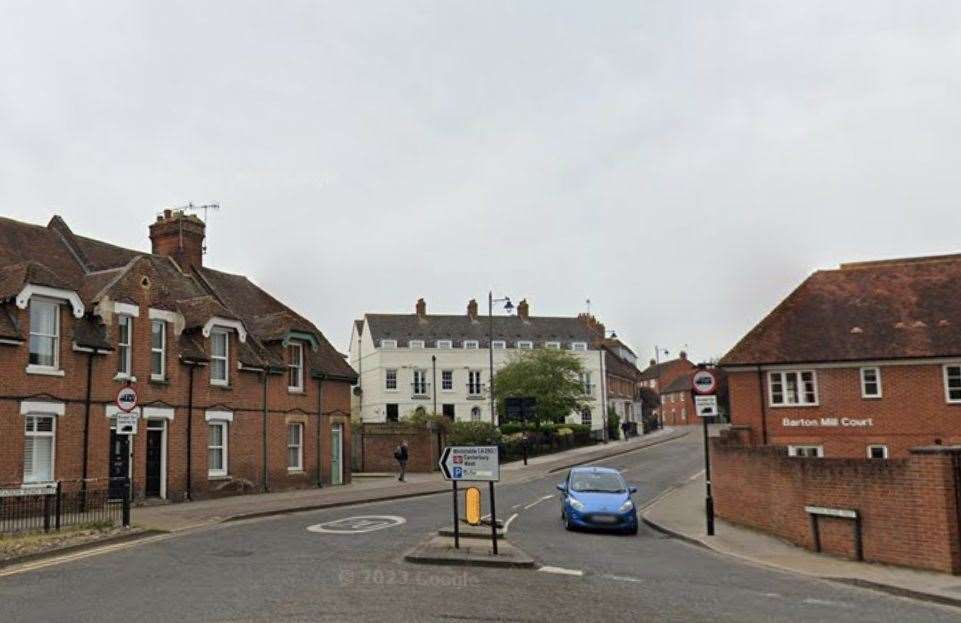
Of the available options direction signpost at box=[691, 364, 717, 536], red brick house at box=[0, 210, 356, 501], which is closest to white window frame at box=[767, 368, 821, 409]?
direction signpost at box=[691, 364, 717, 536]

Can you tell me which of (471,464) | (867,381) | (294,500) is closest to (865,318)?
(867,381)

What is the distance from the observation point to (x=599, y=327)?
84875 millimetres

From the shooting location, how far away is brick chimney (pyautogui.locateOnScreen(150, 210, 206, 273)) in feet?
106

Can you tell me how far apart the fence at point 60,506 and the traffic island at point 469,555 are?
24.5ft

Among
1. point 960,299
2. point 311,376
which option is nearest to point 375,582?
point 311,376

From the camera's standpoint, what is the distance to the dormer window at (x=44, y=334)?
21922mm

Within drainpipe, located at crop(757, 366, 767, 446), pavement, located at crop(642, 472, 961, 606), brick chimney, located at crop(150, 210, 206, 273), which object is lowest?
pavement, located at crop(642, 472, 961, 606)

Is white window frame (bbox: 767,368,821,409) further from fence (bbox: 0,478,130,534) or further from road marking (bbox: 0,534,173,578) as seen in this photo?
fence (bbox: 0,478,130,534)

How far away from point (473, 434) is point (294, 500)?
2226 cm

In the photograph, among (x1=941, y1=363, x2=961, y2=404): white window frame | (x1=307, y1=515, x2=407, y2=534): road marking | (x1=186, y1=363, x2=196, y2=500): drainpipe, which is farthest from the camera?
(x1=941, y1=363, x2=961, y2=404): white window frame

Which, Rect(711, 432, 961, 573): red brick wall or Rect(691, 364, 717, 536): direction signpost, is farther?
Rect(691, 364, 717, 536): direction signpost

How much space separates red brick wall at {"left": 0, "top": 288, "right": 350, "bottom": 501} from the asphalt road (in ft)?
24.3

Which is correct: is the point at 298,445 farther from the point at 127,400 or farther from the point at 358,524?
the point at 127,400

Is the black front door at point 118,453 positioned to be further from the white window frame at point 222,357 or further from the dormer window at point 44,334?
the white window frame at point 222,357
